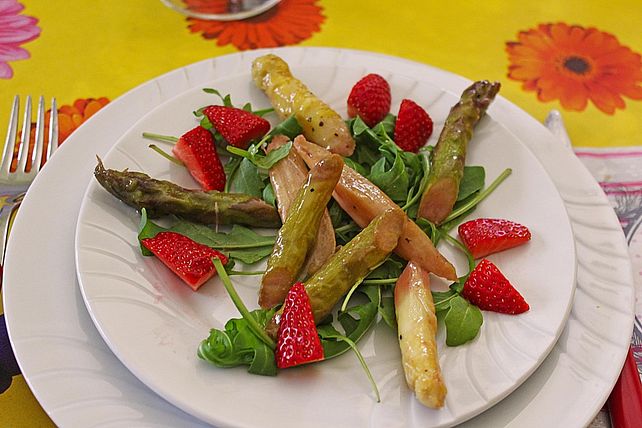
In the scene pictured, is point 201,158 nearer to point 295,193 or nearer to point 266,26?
point 295,193

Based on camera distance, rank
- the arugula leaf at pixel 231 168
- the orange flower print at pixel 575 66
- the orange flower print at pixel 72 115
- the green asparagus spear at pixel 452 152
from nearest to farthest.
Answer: the green asparagus spear at pixel 452 152 → the arugula leaf at pixel 231 168 → the orange flower print at pixel 72 115 → the orange flower print at pixel 575 66

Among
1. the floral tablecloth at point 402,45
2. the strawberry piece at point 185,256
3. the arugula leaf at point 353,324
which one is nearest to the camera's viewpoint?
the arugula leaf at point 353,324

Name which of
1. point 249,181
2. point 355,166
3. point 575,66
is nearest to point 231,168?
point 249,181

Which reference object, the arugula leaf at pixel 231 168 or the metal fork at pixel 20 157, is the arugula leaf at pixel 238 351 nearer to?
the arugula leaf at pixel 231 168

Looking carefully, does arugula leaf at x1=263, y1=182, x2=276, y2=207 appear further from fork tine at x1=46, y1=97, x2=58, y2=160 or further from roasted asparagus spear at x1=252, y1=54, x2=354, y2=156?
fork tine at x1=46, y1=97, x2=58, y2=160

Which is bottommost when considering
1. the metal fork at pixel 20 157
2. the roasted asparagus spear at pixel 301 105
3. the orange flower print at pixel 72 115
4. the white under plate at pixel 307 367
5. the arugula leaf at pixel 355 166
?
the orange flower print at pixel 72 115

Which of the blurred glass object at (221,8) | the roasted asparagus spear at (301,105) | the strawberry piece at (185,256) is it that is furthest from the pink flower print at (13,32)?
the strawberry piece at (185,256)
